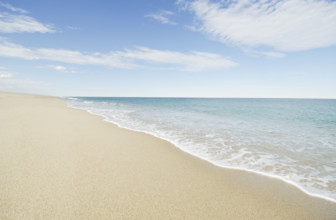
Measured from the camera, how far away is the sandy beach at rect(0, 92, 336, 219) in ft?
9.11

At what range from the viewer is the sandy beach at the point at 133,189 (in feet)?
9.11

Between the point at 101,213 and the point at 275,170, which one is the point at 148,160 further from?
the point at 275,170

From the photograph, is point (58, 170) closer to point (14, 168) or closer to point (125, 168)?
Result: point (14, 168)

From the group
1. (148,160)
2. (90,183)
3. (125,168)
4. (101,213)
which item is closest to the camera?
(101,213)

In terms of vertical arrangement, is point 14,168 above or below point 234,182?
above

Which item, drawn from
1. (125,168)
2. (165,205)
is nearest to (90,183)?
(125,168)

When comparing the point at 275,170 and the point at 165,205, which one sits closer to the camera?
the point at 165,205

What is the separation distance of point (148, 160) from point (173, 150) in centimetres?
141

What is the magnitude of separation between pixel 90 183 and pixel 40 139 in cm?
431

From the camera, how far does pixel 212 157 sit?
5.59m

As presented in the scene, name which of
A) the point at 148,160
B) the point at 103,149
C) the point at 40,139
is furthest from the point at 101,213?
the point at 40,139

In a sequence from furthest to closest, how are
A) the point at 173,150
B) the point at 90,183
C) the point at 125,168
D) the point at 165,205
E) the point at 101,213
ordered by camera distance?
the point at 173,150
the point at 125,168
the point at 90,183
the point at 165,205
the point at 101,213

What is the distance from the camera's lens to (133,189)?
11.2 feet

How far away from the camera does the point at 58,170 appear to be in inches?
156
